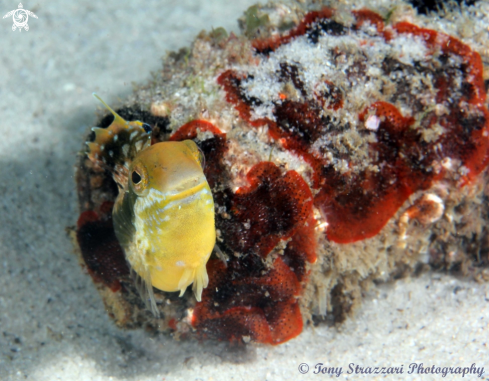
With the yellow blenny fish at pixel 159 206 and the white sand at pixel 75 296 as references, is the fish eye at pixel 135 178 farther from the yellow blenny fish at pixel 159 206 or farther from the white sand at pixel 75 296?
the white sand at pixel 75 296

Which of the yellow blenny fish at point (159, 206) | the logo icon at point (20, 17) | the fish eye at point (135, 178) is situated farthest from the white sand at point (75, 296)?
the fish eye at point (135, 178)

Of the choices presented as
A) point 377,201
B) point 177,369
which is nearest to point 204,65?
point 377,201

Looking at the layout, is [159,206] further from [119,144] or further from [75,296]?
[75,296]

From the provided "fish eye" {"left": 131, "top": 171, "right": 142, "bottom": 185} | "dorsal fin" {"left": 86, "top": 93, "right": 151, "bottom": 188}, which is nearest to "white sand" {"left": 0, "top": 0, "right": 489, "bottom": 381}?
"dorsal fin" {"left": 86, "top": 93, "right": 151, "bottom": 188}

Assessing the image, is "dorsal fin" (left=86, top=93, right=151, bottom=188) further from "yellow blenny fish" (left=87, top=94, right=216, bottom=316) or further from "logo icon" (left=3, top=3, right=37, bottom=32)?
"logo icon" (left=3, top=3, right=37, bottom=32)

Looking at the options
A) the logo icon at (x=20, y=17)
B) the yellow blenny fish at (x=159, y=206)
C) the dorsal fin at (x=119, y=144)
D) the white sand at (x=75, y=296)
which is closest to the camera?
the yellow blenny fish at (x=159, y=206)

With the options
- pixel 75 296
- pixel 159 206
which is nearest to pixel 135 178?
pixel 159 206
